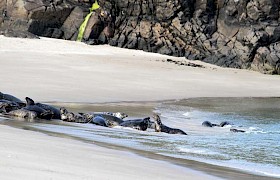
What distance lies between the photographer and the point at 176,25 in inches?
1270

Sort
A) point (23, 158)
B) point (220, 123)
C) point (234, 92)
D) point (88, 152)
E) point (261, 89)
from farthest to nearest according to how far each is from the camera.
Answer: point (261, 89) → point (234, 92) → point (220, 123) → point (88, 152) → point (23, 158)

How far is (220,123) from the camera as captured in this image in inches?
509

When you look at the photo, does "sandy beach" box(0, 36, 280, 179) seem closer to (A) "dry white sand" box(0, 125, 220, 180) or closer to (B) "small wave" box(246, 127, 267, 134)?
(A) "dry white sand" box(0, 125, 220, 180)

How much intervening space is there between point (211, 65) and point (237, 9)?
539cm

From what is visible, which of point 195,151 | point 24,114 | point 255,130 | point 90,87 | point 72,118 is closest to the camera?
point 195,151

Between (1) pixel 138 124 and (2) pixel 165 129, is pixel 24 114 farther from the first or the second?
(2) pixel 165 129

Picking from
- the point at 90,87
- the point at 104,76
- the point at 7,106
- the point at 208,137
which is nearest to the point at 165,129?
the point at 208,137

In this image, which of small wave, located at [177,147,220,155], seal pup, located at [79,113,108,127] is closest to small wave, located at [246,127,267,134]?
seal pup, located at [79,113,108,127]

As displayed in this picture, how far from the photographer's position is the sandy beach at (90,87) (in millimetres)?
4648

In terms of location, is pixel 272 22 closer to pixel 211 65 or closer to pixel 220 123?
pixel 211 65

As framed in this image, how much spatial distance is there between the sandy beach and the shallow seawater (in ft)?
3.92

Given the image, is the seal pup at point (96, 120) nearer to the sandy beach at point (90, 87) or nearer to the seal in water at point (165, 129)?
the seal in water at point (165, 129)

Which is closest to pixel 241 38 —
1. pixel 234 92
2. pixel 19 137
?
pixel 234 92

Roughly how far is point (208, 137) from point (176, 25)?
22.8 metres
